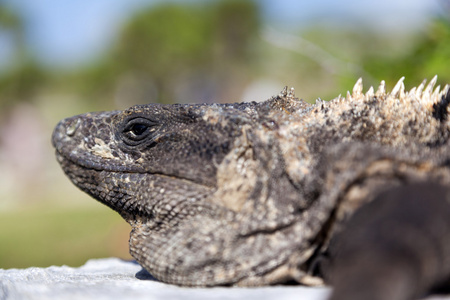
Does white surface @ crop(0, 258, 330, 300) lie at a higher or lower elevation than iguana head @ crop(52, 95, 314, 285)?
lower

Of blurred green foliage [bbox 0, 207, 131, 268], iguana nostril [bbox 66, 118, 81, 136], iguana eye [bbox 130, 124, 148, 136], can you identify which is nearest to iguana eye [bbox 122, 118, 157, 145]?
iguana eye [bbox 130, 124, 148, 136]

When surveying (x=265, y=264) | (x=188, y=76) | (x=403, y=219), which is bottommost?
(x=265, y=264)

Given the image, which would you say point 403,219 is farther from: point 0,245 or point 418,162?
point 0,245

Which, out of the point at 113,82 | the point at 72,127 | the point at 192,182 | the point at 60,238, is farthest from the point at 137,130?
the point at 113,82

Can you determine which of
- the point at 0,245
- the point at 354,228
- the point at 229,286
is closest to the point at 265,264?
the point at 229,286

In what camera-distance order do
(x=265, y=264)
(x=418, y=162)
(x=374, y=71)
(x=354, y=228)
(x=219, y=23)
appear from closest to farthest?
1. (x=354, y=228)
2. (x=418, y=162)
3. (x=265, y=264)
4. (x=374, y=71)
5. (x=219, y=23)

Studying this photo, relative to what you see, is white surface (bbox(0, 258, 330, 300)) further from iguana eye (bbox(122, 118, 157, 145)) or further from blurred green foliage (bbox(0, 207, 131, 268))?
blurred green foliage (bbox(0, 207, 131, 268))
